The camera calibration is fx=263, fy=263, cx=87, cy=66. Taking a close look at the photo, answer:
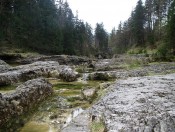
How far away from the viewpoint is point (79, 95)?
48.9 ft

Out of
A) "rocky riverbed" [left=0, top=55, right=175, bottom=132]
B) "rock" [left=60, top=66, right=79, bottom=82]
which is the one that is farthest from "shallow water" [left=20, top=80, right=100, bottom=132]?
"rock" [left=60, top=66, right=79, bottom=82]

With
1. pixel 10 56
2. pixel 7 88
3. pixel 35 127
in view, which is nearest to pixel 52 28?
pixel 10 56

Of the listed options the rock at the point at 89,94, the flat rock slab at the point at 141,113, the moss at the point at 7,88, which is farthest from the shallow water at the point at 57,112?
the moss at the point at 7,88

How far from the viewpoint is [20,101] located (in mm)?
10500

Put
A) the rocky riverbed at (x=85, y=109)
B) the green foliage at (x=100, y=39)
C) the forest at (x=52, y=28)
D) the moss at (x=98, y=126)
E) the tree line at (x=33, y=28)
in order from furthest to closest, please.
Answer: the green foliage at (x=100, y=39) < the tree line at (x=33, y=28) < the forest at (x=52, y=28) < the moss at (x=98, y=126) < the rocky riverbed at (x=85, y=109)

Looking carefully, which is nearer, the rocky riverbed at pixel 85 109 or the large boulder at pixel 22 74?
the rocky riverbed at pixel 85 109

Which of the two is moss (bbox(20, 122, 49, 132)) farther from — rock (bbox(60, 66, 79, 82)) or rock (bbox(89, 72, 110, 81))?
rock (bbox(89, 72, 110, 81))

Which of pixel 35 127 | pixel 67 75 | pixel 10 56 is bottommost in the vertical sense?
pixel 35 127

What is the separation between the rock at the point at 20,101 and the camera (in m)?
8.91

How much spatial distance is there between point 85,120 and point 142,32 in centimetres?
7991

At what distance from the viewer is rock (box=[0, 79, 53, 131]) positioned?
891cm

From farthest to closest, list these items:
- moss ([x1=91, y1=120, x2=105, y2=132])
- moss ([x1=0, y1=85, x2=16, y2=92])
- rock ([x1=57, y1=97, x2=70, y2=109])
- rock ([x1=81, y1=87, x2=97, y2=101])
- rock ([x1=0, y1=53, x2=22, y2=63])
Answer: rock ([x1=0, y1=53, x2=22, y2=63]), moss ([x1=0, y1=85, x2=16, y2=92]), rock ([x1=81, y1=87, x2=97, y2=101]), rock ([x1=57, y1=97, x2=70, y2=109]), moss ([x1=91, y1=120, x2=105, y2=132])

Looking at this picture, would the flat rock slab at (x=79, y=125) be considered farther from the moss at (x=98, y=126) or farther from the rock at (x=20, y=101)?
the rock at (x=20, y=101)

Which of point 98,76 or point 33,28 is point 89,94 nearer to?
point 98,76
